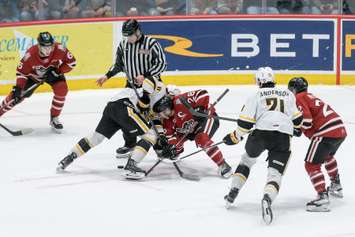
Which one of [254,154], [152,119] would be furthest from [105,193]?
[254,154]

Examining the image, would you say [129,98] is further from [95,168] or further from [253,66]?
[253,66]

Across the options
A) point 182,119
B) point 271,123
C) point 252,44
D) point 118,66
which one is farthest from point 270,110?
point 252,44

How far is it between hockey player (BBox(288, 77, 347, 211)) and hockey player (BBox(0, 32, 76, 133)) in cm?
351

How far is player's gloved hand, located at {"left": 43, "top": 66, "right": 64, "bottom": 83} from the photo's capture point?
9078 millimetres

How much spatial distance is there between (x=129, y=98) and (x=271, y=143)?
1.78m

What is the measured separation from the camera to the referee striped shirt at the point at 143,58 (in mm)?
7863

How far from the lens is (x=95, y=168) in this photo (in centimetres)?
754

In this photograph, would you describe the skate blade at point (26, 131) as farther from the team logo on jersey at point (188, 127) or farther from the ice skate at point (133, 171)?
the team logo on jersey at point (188, 127)

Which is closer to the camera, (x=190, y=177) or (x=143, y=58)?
(x=190, y=177)

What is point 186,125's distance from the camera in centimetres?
710

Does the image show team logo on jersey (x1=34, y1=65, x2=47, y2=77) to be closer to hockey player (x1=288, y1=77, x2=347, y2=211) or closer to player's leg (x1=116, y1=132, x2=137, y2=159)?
player's leg (x1=116, y1=132, x2=137, y2=159)

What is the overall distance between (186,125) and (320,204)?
1524 millimetres

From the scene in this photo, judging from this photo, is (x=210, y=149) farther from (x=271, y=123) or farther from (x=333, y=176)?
(x=271, y=123)

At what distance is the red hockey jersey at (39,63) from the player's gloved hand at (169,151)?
7.80 ft
